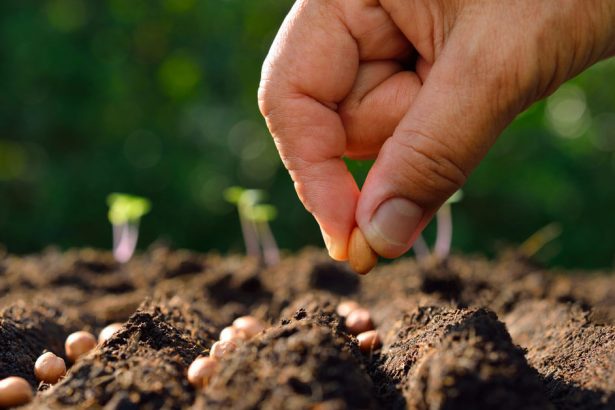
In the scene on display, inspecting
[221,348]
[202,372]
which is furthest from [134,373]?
[221,348]

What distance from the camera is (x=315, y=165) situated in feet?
5.76

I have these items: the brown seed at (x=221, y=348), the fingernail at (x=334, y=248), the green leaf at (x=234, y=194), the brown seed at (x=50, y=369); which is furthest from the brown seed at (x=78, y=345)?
the green leaf at (x=234, y=194)

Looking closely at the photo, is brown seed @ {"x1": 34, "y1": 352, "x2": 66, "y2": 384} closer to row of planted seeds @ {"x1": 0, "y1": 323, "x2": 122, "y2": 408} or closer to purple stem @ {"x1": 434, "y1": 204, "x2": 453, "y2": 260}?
row of planted seeds @ {"x1": 0, "y1": 323, "x2": 122, "y2": 408}

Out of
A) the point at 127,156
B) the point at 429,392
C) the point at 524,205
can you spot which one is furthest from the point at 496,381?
the point at 127,156

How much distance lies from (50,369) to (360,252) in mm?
734

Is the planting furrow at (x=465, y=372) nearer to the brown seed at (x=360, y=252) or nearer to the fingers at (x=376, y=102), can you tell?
the brown seed at (x=360, y=252)

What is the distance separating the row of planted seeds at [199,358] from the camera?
4.14 ft

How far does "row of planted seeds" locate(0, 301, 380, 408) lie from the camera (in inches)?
49.7

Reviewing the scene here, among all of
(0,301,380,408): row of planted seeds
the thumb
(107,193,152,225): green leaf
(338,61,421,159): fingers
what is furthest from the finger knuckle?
(107,193,152,225): green leaf

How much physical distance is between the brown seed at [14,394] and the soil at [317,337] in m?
0.08

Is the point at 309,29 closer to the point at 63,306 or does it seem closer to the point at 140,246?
the point at 63,306

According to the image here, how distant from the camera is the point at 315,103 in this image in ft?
5.71

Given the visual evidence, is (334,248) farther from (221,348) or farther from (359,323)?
(221,348)

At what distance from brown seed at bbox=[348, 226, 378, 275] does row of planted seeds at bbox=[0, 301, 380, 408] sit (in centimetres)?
16
